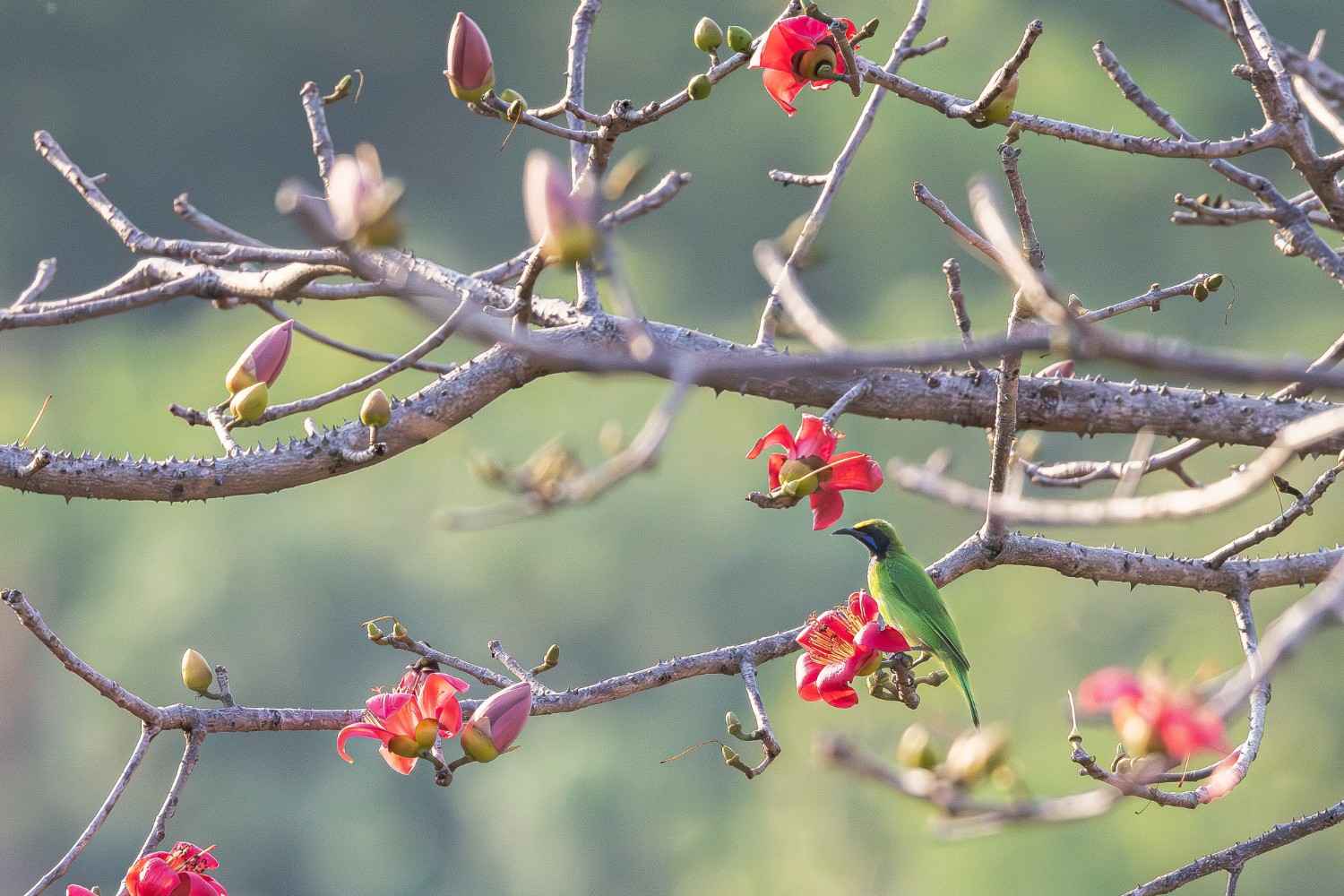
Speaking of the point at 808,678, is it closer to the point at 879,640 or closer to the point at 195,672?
the point at 879,640

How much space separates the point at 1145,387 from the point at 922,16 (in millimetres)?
488

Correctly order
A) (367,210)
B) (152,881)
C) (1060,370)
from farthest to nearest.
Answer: (1060,370) → (152,881) → (367,210)

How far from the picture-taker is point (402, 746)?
3.95 feet

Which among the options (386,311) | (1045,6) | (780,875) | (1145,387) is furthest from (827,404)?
(1045,6)

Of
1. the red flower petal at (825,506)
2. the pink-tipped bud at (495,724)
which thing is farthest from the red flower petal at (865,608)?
the pink-tipped bud at (495,724)

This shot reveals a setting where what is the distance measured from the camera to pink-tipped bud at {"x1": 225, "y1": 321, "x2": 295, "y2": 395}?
1421 millimetres

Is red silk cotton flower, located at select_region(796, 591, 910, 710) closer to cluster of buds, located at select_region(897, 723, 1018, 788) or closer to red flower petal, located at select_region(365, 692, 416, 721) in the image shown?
red flower petal, located at select_region(365, 692, 416, 721)

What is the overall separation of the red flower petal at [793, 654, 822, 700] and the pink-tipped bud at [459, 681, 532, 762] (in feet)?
0.83

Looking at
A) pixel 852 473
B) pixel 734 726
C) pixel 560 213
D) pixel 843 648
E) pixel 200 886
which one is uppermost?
pixel 560 213

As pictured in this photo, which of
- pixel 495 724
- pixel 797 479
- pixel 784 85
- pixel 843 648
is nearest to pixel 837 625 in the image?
pixel 843 648

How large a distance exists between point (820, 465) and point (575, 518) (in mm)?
11674

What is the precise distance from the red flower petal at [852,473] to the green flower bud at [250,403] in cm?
56

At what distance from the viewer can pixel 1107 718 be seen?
72 centimetres

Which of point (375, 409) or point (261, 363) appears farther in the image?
point (261, 363)
